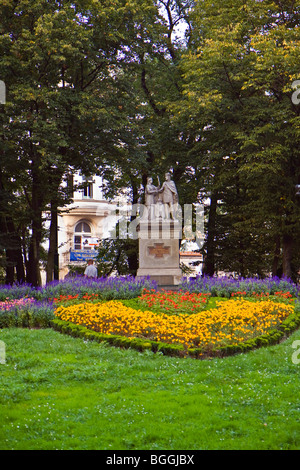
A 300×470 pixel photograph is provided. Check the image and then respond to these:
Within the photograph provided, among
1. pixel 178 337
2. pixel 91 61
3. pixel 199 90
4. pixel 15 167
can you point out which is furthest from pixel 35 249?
pixel 178 337

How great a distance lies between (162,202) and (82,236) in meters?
25.9

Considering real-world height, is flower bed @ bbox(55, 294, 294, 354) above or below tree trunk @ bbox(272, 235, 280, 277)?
below

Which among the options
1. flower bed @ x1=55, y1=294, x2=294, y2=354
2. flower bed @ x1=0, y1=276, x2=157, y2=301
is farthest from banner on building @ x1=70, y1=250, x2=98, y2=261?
flower bed @ x1=55, y1=294, x2=294, y2=354

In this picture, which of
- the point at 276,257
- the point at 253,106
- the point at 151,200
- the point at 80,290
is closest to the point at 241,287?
the point at 80,290

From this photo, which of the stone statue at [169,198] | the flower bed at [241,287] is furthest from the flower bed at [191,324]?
the stone statue at [169,198]

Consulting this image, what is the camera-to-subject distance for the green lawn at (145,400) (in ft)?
15.5

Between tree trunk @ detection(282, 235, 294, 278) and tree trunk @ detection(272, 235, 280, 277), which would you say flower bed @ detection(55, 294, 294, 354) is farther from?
tree trunk @ detection(272, 235, 280, 277)

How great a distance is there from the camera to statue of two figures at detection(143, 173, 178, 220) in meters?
19.7

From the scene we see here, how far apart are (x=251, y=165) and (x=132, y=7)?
7662 millimetres

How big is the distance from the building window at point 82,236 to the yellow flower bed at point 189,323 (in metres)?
33.3

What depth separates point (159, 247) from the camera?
62.7 feet

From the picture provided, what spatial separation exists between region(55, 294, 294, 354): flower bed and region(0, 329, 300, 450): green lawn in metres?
0.80

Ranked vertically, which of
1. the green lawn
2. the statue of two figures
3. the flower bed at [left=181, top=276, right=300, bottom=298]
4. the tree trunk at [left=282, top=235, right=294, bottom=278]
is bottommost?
the green lawn

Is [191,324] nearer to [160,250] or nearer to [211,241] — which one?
[160,250]
